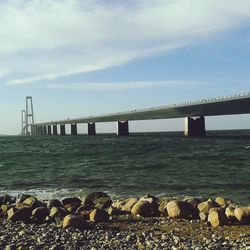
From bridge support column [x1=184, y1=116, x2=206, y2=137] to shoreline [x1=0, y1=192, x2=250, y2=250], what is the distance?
97650 mm

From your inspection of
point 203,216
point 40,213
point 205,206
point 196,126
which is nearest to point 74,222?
point 40,213

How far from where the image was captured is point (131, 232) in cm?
1491

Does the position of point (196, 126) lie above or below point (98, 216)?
above

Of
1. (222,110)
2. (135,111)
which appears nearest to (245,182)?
(222,110)

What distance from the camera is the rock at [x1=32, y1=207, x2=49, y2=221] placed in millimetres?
17561

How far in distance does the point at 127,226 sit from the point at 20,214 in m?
4.30

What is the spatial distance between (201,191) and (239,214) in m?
10.5

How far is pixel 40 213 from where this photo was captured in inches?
696

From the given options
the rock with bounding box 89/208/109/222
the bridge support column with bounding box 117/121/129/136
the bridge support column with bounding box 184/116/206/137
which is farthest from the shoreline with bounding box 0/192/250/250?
the bridge support column with bounding box 117/121/129/136

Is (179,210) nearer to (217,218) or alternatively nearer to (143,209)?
(143,209)

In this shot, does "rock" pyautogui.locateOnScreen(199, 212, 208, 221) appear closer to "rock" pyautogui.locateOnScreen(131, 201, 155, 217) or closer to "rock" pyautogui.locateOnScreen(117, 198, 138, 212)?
"rock" pyautogui.locateOnScreen(131, 201, 155, 217)

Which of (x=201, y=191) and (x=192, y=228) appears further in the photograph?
(x=201, y=191)

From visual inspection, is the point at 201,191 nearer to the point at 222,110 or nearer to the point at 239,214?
the point at 239,214

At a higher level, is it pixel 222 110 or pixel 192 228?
pixel 222 110
